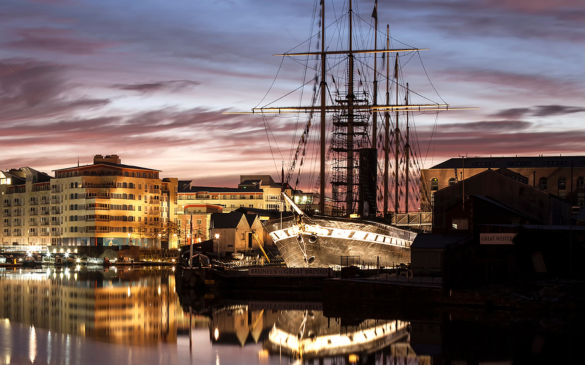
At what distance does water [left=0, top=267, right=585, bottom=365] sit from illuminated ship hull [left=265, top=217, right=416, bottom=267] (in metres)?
9.21

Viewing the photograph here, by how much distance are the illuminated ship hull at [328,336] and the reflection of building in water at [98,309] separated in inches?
209

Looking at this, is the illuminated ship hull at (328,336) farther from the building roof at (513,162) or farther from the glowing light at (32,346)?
the building roof at (513,162)

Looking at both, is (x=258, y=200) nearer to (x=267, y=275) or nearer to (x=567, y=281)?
(x=267, y=275)

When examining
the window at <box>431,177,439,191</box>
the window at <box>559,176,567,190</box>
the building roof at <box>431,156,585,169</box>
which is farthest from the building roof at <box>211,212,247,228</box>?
the window at <box>559,176,567,190</box>

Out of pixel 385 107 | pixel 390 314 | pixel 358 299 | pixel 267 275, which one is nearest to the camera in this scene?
pixel 390 314

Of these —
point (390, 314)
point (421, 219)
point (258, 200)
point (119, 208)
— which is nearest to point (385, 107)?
point (421, 219)

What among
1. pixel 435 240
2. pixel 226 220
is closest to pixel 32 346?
pixel 435 240

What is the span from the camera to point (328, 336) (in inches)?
1398

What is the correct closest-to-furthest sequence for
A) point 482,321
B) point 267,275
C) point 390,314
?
1. point 482,321
2. point 390,314
3. point 267,275

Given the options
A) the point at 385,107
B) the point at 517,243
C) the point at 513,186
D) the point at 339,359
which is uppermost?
the point at 385,107

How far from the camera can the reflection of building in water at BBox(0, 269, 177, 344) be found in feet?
124

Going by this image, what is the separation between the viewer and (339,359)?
29859 mm

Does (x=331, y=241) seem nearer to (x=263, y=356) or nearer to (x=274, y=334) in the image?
(x=274, y=334)

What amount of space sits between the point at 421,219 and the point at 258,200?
375 feet
